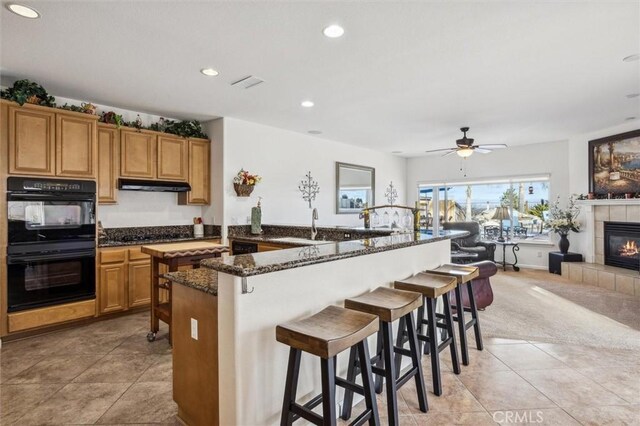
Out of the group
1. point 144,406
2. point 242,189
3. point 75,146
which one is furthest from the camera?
point 242,189

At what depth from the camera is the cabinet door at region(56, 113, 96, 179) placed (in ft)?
11.6

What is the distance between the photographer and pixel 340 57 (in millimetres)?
2930

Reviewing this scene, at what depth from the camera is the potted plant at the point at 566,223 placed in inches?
247

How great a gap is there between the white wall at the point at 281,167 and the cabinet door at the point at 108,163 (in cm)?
129

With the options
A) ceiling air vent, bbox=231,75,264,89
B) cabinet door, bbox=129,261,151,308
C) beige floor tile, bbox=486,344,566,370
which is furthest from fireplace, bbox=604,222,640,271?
cabinet door, bbox=129,261,151,308

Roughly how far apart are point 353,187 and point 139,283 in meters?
4.40

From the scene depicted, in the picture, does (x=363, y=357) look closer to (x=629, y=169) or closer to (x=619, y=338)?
(x=619, y=338)

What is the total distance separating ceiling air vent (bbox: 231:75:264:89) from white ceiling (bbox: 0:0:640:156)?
0.08 meters

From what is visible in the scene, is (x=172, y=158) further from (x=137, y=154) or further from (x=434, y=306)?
(x=434, y=306)

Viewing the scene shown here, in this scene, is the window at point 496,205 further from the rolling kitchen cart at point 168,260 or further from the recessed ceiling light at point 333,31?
the rolling kitchen cart at point 168,260

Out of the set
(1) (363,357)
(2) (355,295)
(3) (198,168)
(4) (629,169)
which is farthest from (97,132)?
(4) (629,169)

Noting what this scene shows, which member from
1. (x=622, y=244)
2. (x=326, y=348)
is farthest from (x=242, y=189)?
(x=622, y=244)

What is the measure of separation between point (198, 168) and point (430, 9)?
3764 millimetres

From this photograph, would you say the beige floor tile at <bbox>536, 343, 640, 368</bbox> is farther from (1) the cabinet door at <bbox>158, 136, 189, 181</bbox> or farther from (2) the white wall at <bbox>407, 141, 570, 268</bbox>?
→ (1) the cabinet door at <bbox>158, 136, 189, 181</bbox>
